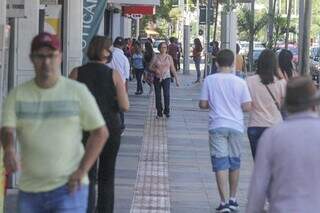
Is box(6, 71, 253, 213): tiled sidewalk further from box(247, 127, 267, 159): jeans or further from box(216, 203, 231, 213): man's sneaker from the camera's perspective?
box(247, 127, 267, 159): jeans

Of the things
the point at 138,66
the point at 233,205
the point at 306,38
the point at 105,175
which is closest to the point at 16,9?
the point at 105,175

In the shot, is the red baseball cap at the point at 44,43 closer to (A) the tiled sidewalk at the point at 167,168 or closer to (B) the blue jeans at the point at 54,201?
(B) the blue jeans at the point at 54,201

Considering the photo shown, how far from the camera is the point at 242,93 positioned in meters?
9.06

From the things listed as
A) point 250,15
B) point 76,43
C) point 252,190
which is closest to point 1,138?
point 252,190

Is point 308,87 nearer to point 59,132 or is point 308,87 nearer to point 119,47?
point 59,132

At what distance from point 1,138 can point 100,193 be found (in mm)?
2717

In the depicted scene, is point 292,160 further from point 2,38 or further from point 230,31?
point 230,31

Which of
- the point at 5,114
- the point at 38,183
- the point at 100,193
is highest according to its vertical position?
the point at 5,114

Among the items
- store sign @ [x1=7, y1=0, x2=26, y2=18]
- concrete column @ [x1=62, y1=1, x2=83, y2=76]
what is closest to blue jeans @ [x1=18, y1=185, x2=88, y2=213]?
store sign @ [x1=7, y1=0, x2=26, y2=18]

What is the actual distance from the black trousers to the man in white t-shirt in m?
1.57

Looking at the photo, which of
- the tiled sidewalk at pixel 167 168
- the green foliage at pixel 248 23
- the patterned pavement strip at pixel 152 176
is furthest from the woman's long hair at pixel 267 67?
the green foliage at pixel 248 23

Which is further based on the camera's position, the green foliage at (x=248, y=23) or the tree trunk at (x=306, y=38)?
the green foliage at (x=248, y=23)

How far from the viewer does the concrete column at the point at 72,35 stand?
1264cm

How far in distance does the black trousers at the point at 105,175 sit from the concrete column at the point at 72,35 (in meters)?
4.86
